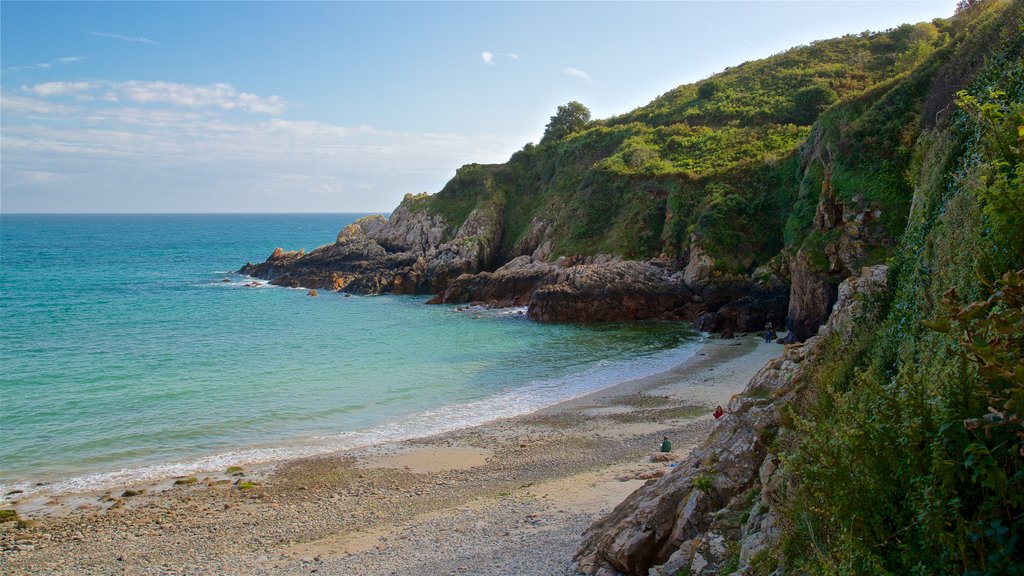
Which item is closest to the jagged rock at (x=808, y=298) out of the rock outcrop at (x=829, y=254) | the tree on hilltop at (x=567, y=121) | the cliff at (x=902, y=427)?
the rock outcrop at (x=829, y=254)

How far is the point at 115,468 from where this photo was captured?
16891mm

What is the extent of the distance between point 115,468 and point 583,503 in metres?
12.2

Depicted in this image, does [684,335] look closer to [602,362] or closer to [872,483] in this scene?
[602,362]

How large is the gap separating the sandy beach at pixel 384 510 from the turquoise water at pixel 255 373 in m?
1.82

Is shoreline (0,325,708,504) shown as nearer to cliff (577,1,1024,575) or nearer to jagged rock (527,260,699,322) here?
cliff (577,1,1024,575)

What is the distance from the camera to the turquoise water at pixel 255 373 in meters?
18.3

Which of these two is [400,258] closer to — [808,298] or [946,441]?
[808,298]

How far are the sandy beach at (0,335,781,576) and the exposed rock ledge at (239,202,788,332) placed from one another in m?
16.7

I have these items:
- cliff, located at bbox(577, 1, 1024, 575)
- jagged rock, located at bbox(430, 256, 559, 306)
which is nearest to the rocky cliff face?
jagged rock, located at bbox(430, 256, 559, 306)

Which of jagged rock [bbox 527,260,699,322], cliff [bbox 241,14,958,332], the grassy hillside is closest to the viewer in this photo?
cliff [bbox 241,14,958,332]

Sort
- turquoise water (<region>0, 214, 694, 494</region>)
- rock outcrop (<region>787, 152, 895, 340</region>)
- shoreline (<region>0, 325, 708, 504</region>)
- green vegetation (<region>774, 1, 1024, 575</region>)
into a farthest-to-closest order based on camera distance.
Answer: rock outcrop (<region>787, 152, 895, 340</region>) < turquoise water (<region>0, 214, 694, 494</region>) < shoreline (<region>0, 325, 708, 504</region>) < green vegetation (<region>774, 1, 1024, 575</region>)

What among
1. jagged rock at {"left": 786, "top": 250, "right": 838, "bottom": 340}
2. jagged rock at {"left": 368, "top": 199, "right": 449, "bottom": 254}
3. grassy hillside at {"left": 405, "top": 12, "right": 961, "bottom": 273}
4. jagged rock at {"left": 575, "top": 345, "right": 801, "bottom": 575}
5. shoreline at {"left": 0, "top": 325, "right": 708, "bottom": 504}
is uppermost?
grassy hillside at {"left": 405, "top": 12, "right": 961, "bottom": 273}

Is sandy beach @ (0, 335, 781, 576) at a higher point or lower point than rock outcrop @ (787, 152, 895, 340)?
lower

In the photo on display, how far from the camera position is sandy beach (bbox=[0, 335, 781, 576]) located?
461 inches
